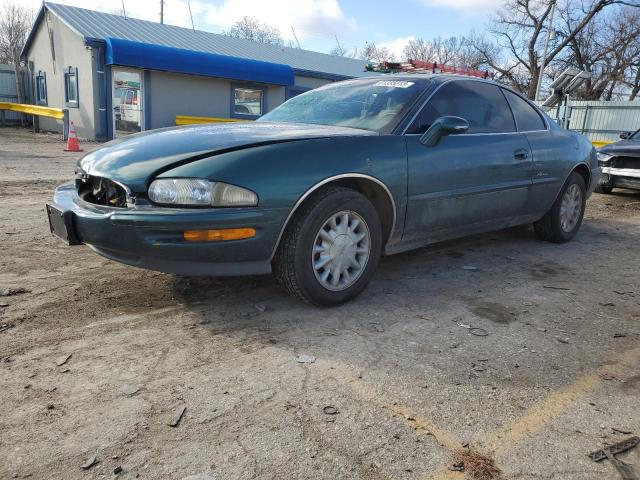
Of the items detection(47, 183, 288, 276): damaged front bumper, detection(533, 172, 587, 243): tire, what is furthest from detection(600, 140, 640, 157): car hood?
detection(47, 183, 288, 276): damaged front bumper

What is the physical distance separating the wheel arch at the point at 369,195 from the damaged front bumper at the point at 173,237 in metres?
0.10

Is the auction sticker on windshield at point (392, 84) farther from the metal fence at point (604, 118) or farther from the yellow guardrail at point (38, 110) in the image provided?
the metal fence at point (604, 118)

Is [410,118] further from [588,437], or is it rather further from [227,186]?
[588,437]

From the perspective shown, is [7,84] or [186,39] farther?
[7,84]

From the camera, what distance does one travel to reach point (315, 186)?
319cm

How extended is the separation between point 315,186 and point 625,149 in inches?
317

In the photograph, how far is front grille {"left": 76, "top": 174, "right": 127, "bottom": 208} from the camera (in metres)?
3.12

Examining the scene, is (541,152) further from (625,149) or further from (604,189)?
(604,189)

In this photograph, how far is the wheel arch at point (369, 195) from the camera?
316 centimetres

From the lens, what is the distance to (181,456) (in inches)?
78.8

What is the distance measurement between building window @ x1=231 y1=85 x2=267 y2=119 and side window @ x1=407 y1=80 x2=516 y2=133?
1614 cm

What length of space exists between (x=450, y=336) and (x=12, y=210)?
5140 mm

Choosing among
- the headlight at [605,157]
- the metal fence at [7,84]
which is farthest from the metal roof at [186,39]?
the headlight at [605,157]

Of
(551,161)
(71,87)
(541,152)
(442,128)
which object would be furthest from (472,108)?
(71,87)
